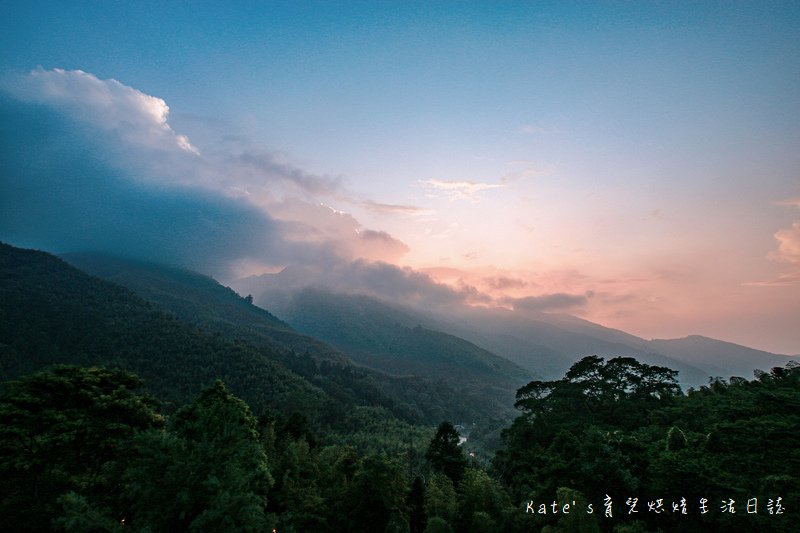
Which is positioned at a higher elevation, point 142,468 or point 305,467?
point 142,468

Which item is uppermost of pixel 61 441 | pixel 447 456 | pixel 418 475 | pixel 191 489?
pixel 191 489

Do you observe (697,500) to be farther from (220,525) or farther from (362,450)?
(362,450)

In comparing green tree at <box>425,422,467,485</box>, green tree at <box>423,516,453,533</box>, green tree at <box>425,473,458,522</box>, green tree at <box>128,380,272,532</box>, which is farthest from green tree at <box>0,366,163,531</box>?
green tree at <box>425,422,467,485</box>

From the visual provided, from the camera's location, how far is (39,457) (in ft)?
73.5

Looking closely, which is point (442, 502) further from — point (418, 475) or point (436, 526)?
point (418, 475)

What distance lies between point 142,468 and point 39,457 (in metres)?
14.0

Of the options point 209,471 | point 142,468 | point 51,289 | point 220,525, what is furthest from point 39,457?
point 51,289

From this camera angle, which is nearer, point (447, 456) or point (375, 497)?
point (375, 497)

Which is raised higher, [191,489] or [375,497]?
[191,489]

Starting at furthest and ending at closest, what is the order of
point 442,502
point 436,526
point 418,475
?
1. point 418,475
2. point 442,502
3. point 436,526

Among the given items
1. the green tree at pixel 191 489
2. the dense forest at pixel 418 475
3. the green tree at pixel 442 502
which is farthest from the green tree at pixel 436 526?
the green tree at pixel 191 489

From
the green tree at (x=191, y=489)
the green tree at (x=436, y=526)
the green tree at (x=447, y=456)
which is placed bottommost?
the green tree at (x=447, y=456)

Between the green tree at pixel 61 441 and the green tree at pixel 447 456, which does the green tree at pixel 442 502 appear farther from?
the green tree at pixel 61 441

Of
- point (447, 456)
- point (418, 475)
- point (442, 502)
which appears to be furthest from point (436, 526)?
point (447, 456)
